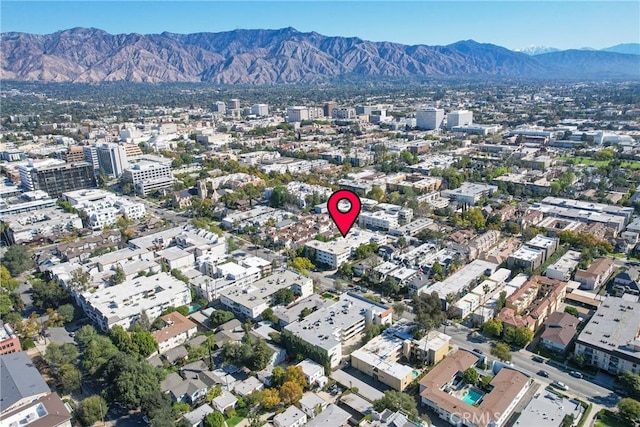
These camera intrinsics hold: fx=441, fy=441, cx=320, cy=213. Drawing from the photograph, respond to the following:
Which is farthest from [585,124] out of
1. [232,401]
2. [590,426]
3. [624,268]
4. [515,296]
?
[232,401]

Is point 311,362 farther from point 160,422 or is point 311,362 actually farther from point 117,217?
point 117,217

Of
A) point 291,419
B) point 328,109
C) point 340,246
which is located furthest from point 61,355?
point 328,109

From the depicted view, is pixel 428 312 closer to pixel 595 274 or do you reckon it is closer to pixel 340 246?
pixel 340 246

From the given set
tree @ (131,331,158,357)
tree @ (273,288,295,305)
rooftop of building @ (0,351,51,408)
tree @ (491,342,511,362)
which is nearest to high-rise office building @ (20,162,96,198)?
rooftop of building @ (0,351,51,408)

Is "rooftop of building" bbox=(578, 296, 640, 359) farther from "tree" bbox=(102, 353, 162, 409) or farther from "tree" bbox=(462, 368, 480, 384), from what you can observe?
"tree" bbox=(102, 353, 162, 409)

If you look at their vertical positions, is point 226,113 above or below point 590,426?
above

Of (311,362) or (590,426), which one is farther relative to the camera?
(311,362)
